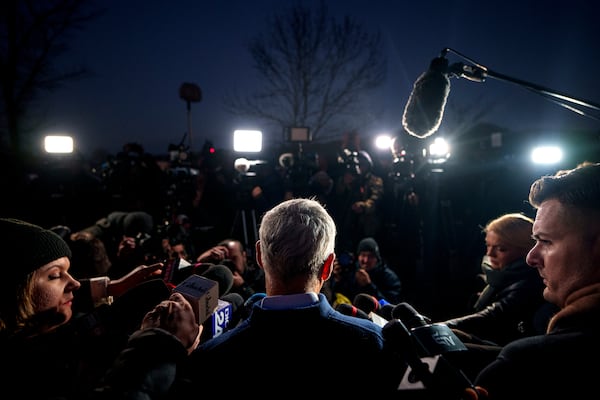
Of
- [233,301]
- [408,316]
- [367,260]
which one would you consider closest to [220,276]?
[233,301]

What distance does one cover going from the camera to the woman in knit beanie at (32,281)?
133cm

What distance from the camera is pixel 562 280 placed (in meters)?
1.29

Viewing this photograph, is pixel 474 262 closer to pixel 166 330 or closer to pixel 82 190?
pixel 166 330

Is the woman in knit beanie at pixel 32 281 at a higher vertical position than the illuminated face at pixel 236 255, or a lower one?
higher

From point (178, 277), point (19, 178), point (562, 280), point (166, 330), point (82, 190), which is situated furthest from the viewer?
point (19, 178)

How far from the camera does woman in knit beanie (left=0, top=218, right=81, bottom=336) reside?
133 centimetres

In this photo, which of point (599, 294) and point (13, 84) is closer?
point (599, 294)

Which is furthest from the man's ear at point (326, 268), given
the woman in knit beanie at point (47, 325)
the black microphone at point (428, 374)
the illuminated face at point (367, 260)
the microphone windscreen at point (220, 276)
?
the illuminated face at point (367, 260)

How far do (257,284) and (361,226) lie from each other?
2.34m

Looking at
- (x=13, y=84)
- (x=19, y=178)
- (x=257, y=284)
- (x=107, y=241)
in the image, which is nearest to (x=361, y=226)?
(x=257, y=284)

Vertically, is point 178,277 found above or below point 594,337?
below

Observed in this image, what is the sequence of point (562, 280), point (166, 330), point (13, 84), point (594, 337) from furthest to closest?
point (13, 84) → point (562, 280) → point (166, 330) → point (594, 337)

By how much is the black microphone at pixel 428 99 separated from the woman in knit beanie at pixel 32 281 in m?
1.89

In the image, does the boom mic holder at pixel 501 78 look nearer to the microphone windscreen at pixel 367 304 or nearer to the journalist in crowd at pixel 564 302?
the journalist in crowd at pixel 564 302
